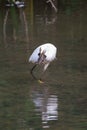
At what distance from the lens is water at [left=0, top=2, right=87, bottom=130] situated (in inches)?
273

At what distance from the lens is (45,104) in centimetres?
759

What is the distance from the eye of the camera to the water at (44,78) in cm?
692

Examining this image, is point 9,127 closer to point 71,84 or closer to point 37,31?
point 71,84

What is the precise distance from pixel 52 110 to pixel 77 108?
0.32 m

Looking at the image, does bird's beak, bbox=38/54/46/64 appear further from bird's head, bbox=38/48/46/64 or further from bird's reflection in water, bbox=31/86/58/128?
bird's reflection in water, bbox=31/86/58/128

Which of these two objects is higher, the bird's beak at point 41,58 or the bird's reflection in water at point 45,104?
the bird's beak at point 41,58

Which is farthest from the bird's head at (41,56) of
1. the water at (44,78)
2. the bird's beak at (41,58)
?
the water at (44,78)

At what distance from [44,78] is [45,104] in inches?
60.3

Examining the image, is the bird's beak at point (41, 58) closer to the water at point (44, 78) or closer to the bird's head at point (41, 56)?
the bird's head at point (41, 56)

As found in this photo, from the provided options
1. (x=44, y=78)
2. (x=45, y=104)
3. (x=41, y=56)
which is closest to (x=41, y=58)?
(x=41, y=56)

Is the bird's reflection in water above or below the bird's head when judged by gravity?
below

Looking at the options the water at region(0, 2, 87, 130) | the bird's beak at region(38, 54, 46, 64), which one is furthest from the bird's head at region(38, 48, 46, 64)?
the water at region(0, 2, 87, 130)

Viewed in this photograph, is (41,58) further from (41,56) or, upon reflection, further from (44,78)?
(44,78)

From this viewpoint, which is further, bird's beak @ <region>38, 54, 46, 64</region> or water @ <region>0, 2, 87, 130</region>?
bird's beak @ <region>38, 54, 46, 64</region>
